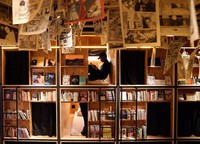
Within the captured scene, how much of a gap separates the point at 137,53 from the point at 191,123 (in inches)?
77.5

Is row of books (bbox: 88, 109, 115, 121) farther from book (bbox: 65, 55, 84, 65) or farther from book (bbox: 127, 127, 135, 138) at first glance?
Answer: book (bbox: 65, 55, 84, 65)

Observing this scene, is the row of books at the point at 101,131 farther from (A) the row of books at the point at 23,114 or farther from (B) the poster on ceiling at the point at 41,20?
(B) the poster on ceiling at the point at 41,20

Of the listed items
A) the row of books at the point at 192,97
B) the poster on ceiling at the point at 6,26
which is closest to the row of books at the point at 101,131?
the row of books at the point at 192,97

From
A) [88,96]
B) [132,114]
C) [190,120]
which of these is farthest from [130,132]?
[190,120]

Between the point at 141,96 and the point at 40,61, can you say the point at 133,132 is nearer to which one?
the point at 141,96

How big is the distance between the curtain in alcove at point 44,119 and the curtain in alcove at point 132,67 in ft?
5.58

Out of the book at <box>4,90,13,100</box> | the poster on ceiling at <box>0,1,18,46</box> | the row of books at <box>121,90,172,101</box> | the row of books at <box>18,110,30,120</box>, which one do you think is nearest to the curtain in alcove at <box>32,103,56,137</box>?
the row of books at <box>18,110,30,120</box>

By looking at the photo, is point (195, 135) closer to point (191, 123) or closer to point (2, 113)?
point (191, 123)

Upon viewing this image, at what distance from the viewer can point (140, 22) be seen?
172 cm

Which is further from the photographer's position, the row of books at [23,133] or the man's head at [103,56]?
the man's head at [103,56]

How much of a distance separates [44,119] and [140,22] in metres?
4.18

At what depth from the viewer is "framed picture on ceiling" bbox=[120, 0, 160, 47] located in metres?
1.71

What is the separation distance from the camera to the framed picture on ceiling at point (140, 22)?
5.61 ft

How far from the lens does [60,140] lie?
5.24 metres
